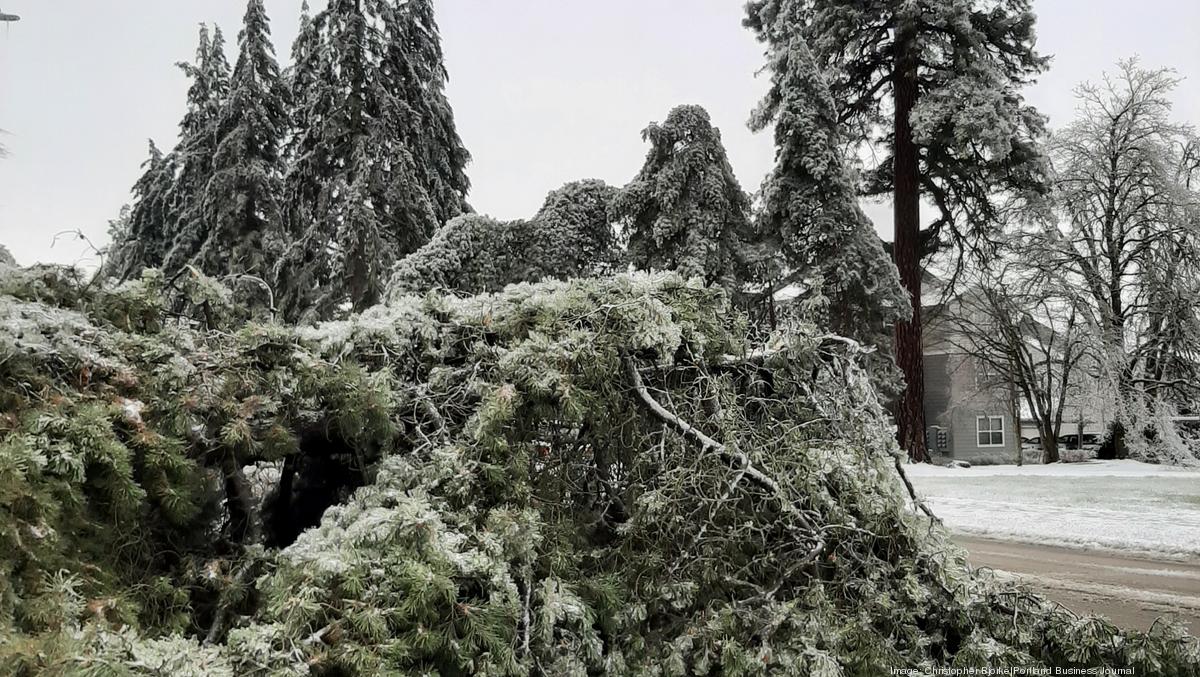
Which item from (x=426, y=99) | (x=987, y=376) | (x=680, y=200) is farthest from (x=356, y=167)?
(x=987, y=376)

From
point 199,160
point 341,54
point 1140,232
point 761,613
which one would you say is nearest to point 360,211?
point 341,54

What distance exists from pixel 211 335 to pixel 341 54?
1293 cm

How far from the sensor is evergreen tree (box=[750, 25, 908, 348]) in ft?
35.2

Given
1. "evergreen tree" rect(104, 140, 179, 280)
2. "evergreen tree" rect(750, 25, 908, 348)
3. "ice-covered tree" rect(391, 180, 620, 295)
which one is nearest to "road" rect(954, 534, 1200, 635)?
"ice-covered tree" rect(391, 180, 620, 295)

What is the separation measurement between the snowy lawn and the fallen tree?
2778 millimetres

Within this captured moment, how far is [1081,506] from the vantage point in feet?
25.9

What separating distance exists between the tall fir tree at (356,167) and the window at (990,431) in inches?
733

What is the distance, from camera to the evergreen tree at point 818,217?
10719 millimetres

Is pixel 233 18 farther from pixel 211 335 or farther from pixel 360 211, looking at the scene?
pixel 211 335

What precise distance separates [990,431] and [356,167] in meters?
20.5

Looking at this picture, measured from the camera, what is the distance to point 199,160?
1742cm

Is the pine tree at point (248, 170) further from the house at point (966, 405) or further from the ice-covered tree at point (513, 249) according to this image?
the house at point (966, 405)

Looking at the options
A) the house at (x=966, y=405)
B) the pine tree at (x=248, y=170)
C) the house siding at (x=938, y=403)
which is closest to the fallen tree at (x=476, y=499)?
the pine tree at (x=248, y=170)

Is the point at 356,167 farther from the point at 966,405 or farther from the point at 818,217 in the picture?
the point at 966,405
